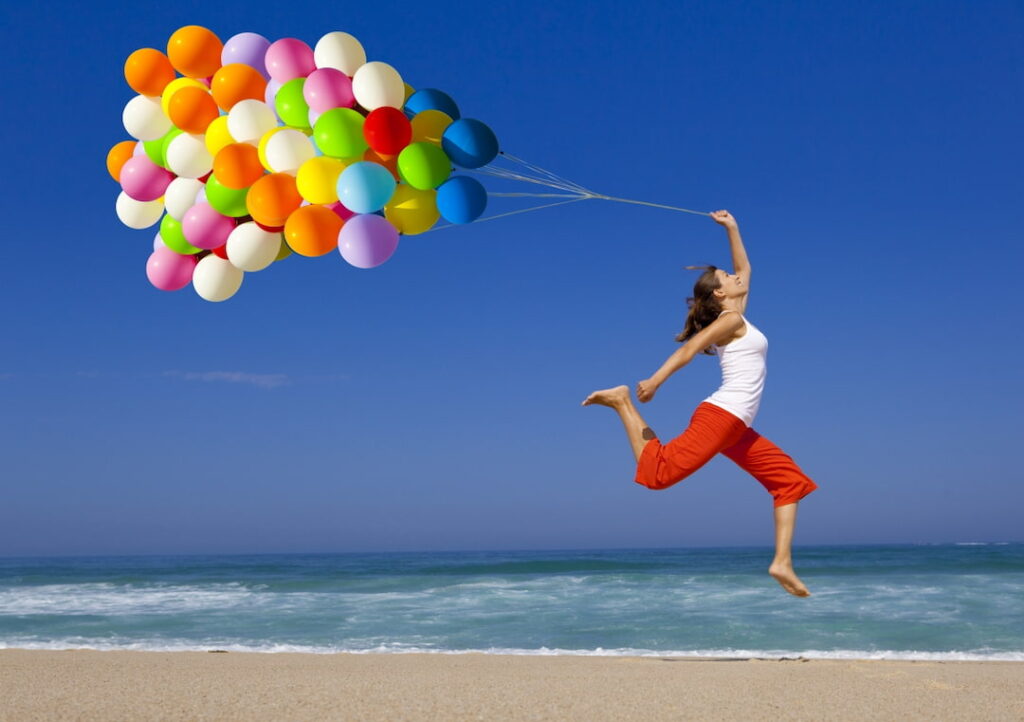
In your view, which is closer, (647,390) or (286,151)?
(647,390)

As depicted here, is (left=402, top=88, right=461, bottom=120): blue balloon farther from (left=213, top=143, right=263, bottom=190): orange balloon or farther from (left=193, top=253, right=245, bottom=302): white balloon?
(left=193, top=253, right=245, bottom=302): white balloon

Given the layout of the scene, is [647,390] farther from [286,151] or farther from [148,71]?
[148,71]

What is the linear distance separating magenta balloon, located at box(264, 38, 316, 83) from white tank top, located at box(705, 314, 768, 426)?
8.78ft

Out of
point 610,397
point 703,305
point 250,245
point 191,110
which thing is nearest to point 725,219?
point 703,305

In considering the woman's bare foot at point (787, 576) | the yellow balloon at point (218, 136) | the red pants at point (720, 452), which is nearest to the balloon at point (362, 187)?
the yellow balloon at point (218, 136)

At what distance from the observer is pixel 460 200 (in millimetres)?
4664

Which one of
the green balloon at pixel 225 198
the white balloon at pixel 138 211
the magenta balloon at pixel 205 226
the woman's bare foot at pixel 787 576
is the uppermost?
the white balloon at pixel 138 211

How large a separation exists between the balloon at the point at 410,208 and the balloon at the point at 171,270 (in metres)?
1.33

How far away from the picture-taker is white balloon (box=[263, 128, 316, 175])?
474 centimetres

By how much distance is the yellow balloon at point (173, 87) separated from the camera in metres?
5.24

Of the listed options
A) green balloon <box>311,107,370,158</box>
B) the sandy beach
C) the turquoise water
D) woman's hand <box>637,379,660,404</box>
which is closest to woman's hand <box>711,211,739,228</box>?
woman's hand <box>637,379,660,404</box>

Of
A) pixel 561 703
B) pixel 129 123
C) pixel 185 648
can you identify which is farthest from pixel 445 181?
pixel 185 648

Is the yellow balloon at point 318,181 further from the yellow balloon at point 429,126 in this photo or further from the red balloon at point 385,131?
the yellow balloon at point 429,126

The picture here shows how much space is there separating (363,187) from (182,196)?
1.27 metres
